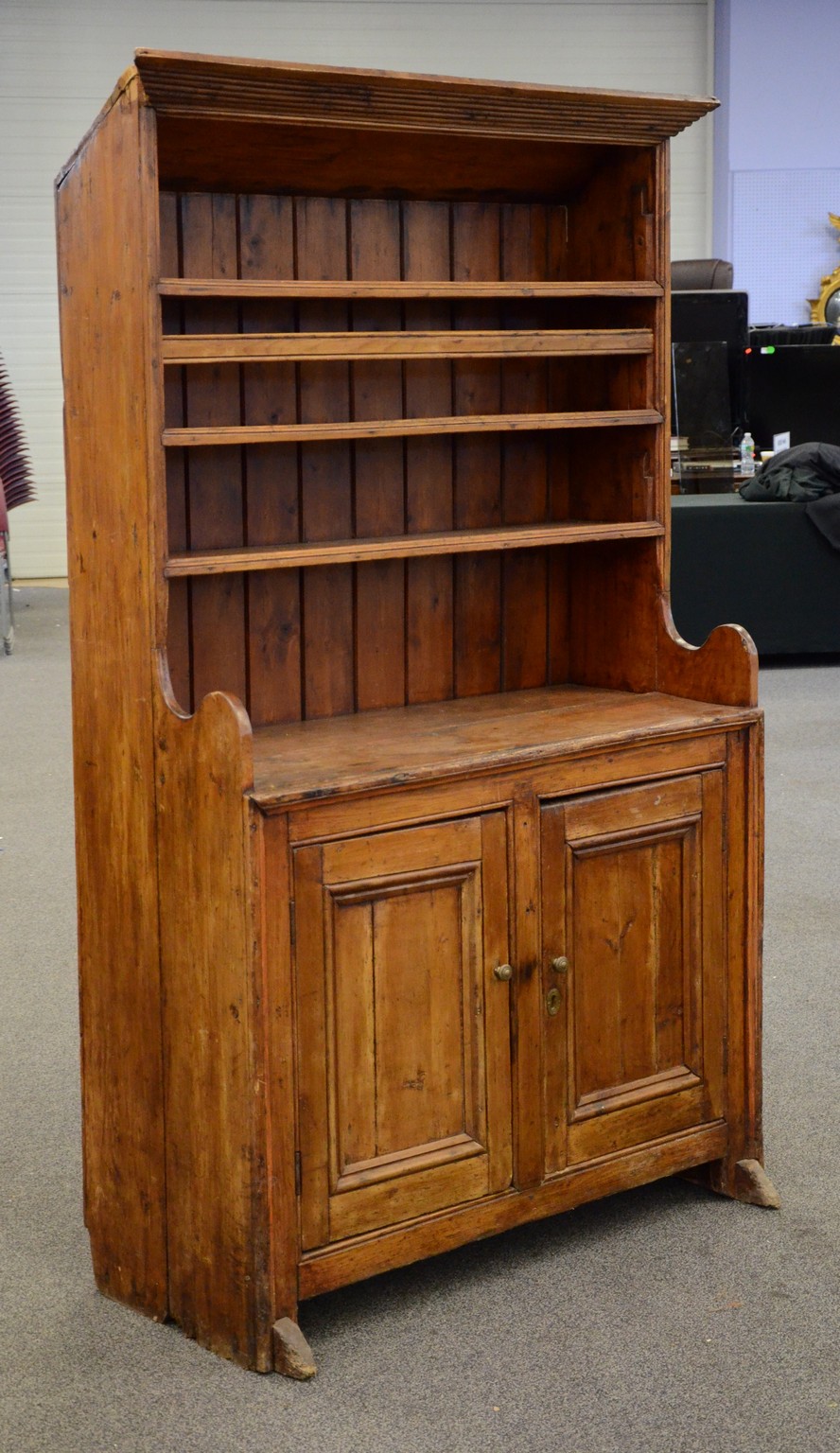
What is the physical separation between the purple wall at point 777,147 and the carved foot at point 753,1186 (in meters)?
9.21

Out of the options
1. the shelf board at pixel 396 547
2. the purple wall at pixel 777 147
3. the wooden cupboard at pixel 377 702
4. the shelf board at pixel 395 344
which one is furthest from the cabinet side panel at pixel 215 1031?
the purple wall at pixel 777 147

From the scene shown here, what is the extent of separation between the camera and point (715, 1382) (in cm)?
194

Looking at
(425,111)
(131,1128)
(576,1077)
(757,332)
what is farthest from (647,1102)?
(757,332)

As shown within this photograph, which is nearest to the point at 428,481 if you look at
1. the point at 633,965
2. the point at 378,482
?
the point at 378,482

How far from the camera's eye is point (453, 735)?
225cm

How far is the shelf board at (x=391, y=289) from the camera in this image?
200 centimetres

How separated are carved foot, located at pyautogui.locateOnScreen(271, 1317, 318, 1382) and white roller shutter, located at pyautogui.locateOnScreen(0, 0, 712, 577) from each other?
345 inches

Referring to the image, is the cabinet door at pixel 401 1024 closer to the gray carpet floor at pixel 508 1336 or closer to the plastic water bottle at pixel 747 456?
the gray carpet floor at pixel 508 1336

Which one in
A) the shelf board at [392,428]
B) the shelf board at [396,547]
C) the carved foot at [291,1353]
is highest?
the shelf board at [392,428]

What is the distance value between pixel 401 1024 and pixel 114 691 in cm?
59

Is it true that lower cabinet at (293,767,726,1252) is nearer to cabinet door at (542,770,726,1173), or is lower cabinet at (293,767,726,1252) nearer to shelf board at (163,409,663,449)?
cabinet door at (542,770,726,1173)

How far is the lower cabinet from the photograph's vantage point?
2.02m

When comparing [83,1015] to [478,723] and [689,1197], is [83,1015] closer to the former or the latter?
[478,723]

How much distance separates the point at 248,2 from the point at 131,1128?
958 centimetres
